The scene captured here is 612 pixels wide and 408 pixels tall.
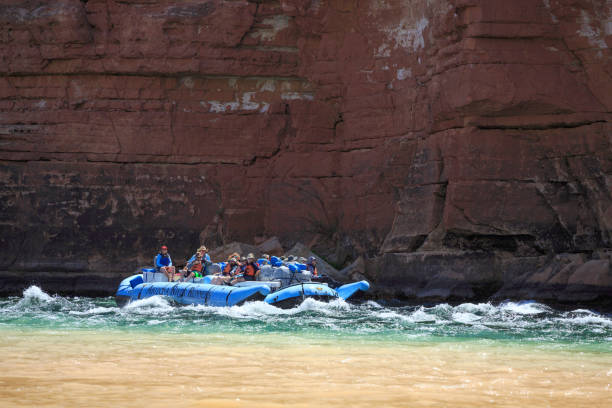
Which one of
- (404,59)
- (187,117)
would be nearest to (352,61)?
(404,59)

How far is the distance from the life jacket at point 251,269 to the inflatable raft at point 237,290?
29 centimetres

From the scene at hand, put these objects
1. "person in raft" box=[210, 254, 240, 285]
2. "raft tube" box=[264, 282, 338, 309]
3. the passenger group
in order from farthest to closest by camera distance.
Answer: "person in raft" box=[210, 254, 240, 285] → the passenger group → "raft tube" box=[264, 282, 338, 309]

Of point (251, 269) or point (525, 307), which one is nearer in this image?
point (525, 307)

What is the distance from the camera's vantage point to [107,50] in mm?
26984

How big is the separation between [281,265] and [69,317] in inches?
195

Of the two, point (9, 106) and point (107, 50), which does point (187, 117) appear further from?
point (9, 106)

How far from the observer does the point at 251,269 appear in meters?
19.4

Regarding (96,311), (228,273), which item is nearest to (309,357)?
(96,311)

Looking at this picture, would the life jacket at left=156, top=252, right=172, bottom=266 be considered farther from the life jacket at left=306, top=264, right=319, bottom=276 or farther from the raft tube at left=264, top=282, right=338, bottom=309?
the raft tube at left=264, top=282, right=338, bottom=309

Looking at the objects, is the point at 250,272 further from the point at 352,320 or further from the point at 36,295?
the point at 36,295

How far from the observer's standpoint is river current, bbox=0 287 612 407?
794cm

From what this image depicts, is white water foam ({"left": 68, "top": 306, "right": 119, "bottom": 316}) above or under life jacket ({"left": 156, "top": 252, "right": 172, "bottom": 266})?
under

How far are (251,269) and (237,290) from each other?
1.46 meters

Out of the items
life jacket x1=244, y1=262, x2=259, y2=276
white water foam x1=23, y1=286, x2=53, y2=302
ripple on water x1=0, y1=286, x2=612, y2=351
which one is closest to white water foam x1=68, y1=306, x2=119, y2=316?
ripple on water x1=0, y1=286, x2=612, y2=351
